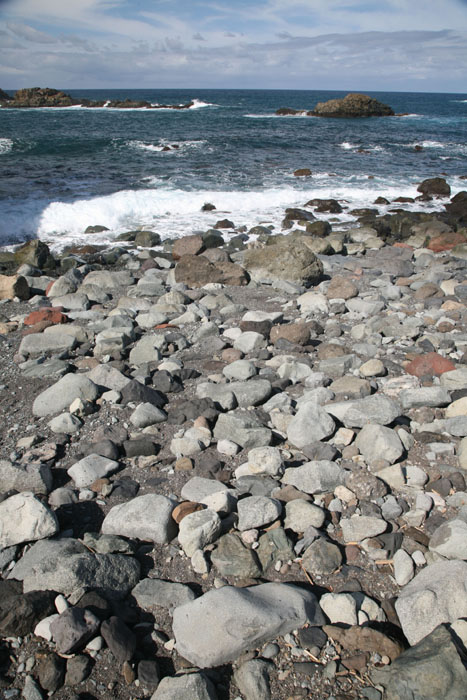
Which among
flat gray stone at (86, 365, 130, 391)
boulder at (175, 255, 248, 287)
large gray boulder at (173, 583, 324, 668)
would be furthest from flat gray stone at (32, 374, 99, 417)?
boulder at (175, 255, 248, 287)

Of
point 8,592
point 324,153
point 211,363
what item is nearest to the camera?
point 8,592

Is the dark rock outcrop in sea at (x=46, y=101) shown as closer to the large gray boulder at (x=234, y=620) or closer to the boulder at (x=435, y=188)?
the boulder at (x=435, y=188)

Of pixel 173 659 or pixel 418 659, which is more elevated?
pixel 418 659

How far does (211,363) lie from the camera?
4383 millimetres

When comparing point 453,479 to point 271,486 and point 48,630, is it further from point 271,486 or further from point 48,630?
point 48,630

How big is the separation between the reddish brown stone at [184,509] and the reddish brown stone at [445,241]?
769 cm

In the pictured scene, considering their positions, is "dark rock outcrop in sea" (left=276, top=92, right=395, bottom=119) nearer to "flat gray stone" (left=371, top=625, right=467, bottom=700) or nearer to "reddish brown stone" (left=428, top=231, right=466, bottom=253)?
"reddish brown stone" (left=428, top=231, right=466, bottom=253)

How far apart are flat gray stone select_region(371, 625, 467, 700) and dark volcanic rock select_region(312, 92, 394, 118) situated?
6146cm

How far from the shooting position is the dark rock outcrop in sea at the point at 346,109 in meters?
56.1

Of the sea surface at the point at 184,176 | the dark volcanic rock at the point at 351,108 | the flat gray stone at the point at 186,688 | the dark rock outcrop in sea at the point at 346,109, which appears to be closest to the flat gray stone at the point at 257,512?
the flat gray stone at the point at 186,688

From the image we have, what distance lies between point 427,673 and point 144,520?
139cm

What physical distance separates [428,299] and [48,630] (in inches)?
207

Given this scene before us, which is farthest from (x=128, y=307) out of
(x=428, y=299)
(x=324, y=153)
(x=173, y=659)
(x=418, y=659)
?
(x=324, y=153)

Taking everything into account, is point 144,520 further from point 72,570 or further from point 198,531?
point 72,570
